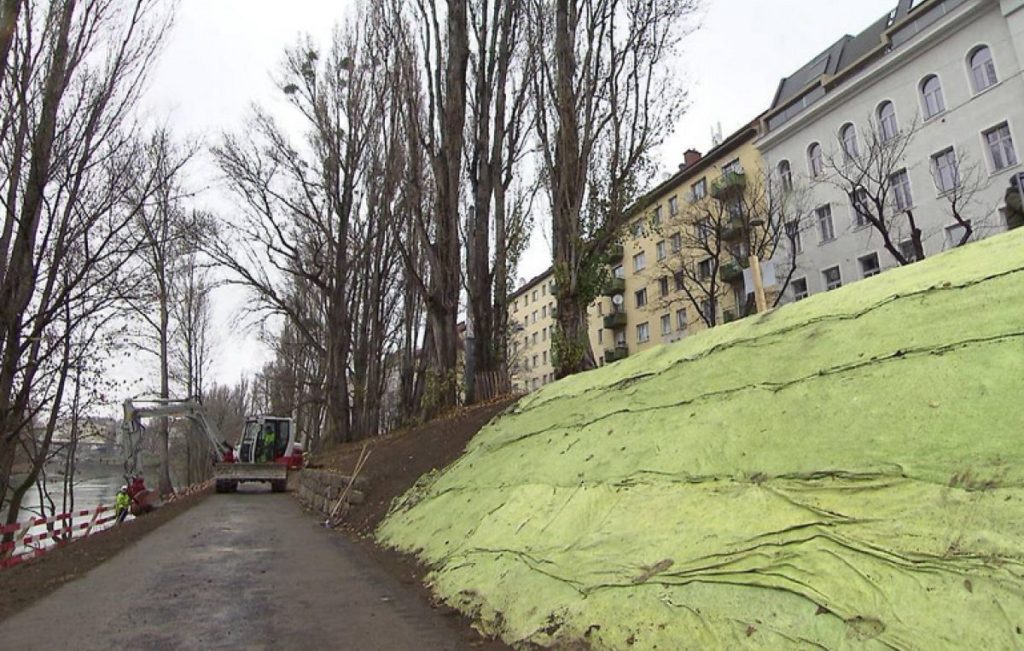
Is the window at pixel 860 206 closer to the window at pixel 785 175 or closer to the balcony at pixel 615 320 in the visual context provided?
the window at pixel 785 175

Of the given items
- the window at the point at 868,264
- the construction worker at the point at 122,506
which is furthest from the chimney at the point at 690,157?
the construction worker at the point at 122,506

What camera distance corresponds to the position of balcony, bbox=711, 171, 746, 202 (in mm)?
30298

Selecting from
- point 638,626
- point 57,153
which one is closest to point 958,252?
point 638,626

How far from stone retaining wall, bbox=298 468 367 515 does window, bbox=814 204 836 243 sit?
79.1 ft

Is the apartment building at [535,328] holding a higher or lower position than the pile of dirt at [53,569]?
higher

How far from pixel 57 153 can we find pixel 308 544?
7653mm

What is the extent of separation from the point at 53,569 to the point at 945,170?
92.0 feet

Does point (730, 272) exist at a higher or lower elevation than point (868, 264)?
higher

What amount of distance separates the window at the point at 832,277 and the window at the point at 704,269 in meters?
6.09

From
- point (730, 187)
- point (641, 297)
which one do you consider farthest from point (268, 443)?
point (641, 297)

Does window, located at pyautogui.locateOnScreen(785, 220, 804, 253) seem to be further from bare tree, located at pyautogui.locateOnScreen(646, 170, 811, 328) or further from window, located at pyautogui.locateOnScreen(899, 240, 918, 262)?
window, located at pyautogui.locateOnScreen(899, 240, 918, 262)

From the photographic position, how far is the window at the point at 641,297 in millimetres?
43469

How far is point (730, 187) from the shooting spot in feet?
99.0

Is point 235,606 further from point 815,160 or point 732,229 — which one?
point 815,160
